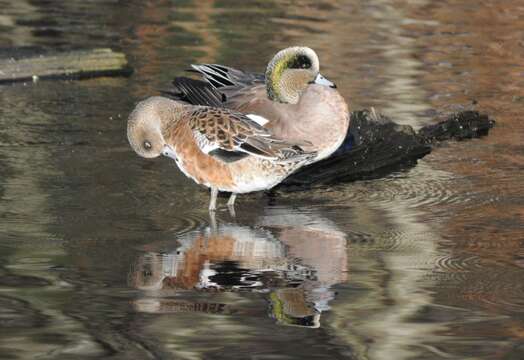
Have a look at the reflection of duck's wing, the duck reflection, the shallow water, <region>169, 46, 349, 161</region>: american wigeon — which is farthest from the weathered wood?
the duck reflection

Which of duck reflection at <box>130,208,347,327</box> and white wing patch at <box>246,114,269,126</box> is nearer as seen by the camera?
duck reflection at <box>130,208,347,327</box>

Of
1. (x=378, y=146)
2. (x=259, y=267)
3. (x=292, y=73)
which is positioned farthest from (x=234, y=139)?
(x=378, y=146)

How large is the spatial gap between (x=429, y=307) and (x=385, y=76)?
20.4ft

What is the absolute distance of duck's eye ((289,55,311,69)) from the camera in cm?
794

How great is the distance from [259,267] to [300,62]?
1.83m

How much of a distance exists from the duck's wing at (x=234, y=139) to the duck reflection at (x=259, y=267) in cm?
39

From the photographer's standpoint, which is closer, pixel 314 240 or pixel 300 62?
pixel 314 240

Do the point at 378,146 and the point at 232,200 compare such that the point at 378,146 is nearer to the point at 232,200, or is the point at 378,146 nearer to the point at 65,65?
the point at 232,200

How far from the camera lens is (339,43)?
13414mm

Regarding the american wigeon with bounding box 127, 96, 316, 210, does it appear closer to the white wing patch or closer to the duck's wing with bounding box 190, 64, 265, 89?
the white wing patch

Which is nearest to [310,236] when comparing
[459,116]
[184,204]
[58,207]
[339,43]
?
[184,204]

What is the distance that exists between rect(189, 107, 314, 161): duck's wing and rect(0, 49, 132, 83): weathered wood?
400cm

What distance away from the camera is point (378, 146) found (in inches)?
364

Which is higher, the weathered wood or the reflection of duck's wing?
the weathered wood
